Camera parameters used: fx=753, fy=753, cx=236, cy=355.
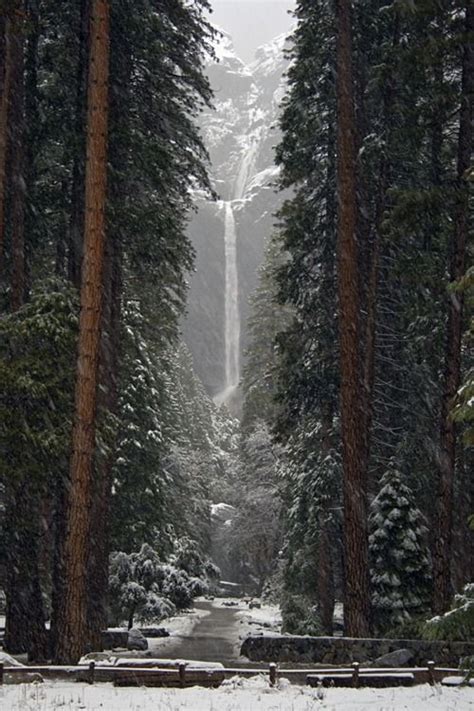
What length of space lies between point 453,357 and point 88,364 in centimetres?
606

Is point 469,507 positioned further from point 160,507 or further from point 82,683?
point 82,683

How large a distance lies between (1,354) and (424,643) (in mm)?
8684

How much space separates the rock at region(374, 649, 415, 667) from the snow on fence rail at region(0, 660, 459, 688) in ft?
5.90

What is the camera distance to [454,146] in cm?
1641

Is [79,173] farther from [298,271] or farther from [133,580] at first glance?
[133,580]

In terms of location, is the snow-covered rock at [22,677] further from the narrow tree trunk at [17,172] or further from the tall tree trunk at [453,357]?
the narrow tree trunk at [17,172]

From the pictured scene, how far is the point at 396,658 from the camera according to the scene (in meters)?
12.6

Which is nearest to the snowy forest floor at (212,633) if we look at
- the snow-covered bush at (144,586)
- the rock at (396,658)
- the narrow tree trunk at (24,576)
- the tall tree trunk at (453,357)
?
the snow-covered bush at (144,586)

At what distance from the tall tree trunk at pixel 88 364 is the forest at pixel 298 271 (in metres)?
0.03

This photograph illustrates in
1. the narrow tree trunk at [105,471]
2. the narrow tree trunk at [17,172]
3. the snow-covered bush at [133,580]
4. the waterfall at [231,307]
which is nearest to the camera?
→ the narrow tree trunk at [17,172]

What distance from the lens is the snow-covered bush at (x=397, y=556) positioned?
15.7 m

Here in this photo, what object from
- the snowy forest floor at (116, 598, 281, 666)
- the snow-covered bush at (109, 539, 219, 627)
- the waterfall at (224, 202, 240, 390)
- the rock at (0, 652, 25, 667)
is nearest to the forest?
the rock at (0, 652, 25, 667)

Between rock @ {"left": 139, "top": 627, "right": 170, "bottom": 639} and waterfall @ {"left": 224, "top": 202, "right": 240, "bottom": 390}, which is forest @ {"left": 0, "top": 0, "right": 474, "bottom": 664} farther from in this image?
waterfall @ {"left": 224, "top": 202, "right": 240, "bottom": 390}

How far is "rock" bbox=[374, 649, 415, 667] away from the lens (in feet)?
40.7
